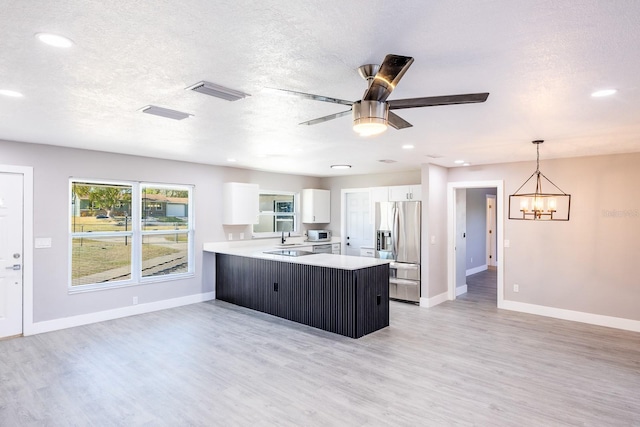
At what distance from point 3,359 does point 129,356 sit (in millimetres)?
1291

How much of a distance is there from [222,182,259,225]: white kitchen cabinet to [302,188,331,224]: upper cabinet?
64.9 inches

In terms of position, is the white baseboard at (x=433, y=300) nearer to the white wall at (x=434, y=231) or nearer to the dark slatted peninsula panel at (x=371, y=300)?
the white wall at (x=434, y=231)

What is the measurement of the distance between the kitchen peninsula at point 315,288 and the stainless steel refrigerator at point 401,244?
1.46m

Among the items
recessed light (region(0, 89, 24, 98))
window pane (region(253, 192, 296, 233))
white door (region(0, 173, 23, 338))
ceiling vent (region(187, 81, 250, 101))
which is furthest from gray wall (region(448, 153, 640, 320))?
white door (region(0, 173, 23, 338))

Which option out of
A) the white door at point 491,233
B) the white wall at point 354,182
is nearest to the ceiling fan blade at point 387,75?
the white wall at point 354,182

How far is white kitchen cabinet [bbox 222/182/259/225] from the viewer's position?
6500 mm

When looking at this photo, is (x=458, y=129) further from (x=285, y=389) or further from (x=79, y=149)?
(x=79, y=149)

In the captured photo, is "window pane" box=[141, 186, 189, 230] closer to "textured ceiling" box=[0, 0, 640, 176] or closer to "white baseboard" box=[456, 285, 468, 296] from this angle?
"textured ceiling" box=[0, 0, 640, 176]

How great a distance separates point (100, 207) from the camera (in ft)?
17.4

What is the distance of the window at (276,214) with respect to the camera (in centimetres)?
760

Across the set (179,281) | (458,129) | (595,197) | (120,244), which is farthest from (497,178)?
(120,244)

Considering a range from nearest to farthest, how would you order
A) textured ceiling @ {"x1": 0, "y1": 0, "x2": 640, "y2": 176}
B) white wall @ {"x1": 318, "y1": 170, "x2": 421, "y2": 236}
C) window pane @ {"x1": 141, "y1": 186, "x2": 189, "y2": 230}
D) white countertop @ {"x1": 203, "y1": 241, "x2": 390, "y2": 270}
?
textured ceiling @ {"x1": 0, "y1": 0, "x2": 640, "y2": 176}
white countertop @ {"x1": 203, "y1": 241, "x2": 390, "y2": 270}
window pane @ {"x1": 141, "y1": 186, "x2": 189, "y2": 230}
white wall @ {"x1": 318, "y1": 170, "x2": 421, "y2": 236}

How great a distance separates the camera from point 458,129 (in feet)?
12.1

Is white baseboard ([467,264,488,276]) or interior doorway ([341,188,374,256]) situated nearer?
interior doorway ([341,188,374,256])
